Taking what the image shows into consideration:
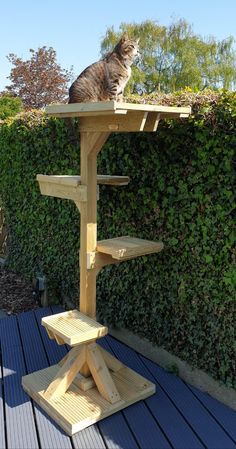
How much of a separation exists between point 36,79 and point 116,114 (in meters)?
22.0

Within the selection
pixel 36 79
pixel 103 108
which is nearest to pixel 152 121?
pixel 103 108

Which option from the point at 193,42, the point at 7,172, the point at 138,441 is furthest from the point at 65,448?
the point at 193,42

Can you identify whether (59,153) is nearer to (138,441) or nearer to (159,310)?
(159,310)

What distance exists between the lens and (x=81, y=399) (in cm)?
235

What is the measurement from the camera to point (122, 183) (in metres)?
2.69

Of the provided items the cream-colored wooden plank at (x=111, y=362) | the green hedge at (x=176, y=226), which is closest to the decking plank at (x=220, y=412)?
the green hedge at (x=176, y=226)

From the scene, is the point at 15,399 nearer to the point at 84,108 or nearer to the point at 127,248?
the point at 127,248

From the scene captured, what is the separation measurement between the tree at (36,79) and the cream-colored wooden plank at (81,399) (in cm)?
2089

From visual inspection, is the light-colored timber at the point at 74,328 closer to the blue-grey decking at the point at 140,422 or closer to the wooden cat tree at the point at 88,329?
the wooden cat tree at the point at 88,329

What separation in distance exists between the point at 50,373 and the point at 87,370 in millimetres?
292

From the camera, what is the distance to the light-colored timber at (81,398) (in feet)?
7.20

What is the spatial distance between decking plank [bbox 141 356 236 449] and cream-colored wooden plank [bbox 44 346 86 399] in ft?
2.04

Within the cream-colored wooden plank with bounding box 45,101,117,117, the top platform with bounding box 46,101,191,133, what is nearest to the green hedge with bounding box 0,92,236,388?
the top platform with bounding box 46,101,191,133

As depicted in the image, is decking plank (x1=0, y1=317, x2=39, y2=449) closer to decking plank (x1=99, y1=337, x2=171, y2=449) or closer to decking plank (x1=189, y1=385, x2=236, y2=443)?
decking plank (x1=99, y1=337, x2=171, y2=449)
